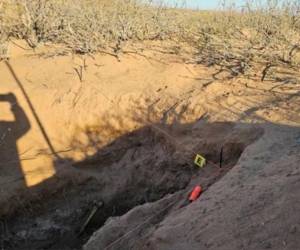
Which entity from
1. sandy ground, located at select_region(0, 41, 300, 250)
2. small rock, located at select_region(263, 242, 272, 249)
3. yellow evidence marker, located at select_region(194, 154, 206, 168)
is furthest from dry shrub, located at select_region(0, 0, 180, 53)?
small rock, located at select_region(263, 242, 272, 249)

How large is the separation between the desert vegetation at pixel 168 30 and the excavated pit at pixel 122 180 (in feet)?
5.41

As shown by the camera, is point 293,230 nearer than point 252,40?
Yes

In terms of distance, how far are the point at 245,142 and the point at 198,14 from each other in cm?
554

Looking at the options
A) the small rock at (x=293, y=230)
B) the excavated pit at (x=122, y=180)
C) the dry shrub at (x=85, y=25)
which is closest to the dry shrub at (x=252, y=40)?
the dry shrub at (x=85, y=25)

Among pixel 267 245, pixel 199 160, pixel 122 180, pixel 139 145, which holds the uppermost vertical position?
pixel 267 245

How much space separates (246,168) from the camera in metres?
4.33

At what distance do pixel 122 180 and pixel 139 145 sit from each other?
0.51m

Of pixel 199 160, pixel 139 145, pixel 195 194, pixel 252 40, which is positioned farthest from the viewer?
pixel 252 40

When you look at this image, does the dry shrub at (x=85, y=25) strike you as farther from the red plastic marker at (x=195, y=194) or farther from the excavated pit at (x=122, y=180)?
the red plastic marker at (x=195, y=194)

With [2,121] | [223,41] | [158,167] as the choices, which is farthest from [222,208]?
[223,41]

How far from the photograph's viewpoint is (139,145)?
6.00 meters

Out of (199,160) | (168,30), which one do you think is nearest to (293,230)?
(199,160)

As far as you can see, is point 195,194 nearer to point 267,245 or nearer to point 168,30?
point 267,245

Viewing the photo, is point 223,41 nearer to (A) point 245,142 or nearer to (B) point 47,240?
(A) point 245,142
